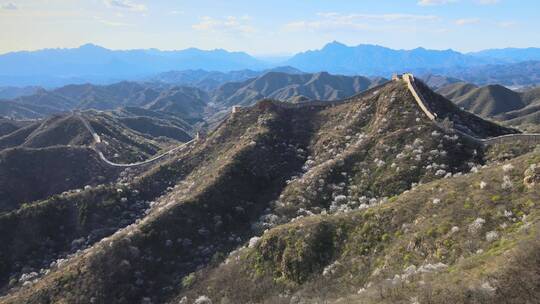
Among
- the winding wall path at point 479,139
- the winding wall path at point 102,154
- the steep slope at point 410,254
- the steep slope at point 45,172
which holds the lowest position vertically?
the steep slope at point 45,172

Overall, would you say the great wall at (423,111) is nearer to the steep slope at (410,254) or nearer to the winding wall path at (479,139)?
the winding wall path at (479,139)

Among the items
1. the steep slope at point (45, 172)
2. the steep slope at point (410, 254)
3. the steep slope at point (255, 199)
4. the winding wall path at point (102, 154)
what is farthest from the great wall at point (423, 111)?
the steep slope at point (410, 254)

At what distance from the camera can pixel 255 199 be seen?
6262 cm

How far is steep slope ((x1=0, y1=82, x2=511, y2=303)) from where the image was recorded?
4659 centimetres

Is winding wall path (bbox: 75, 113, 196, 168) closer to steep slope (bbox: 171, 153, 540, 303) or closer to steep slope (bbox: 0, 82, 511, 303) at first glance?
steep slope (bbox: 0, 82, 511, 303)

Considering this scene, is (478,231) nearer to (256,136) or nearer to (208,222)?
(208,222)

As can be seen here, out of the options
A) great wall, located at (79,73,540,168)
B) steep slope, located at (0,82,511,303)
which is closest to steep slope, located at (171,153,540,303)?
steep slope, located at (0,82,511,303)

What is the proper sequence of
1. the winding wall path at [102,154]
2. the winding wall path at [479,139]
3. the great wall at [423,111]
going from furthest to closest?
the winding wall path at [102,154] → the great wall at [423,111] → the winding wall path at [479,139]

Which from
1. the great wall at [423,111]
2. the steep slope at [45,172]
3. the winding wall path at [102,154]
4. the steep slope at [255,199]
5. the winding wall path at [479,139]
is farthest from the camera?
the winding wall path at [102,154]

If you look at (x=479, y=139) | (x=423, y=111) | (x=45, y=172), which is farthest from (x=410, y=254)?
(x=45, y=172)

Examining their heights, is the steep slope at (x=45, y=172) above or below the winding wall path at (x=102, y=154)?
below

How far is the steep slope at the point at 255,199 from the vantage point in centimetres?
4659

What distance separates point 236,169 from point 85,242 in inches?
881

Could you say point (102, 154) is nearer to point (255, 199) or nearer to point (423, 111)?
point (255, 199)
